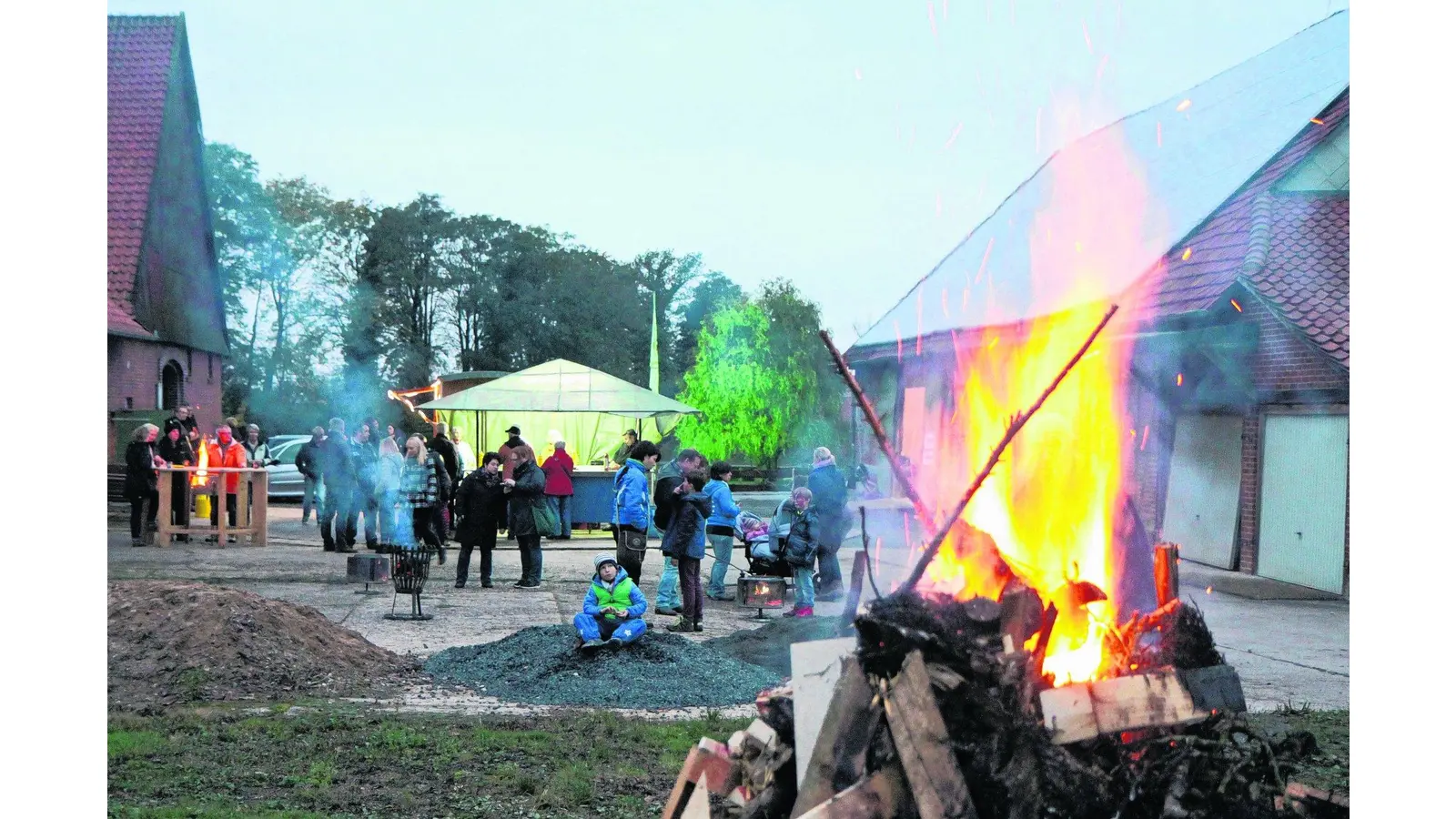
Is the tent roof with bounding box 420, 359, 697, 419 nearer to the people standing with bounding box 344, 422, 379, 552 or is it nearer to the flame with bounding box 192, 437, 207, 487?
the people standing with bounding box 344, 422, 379, 552

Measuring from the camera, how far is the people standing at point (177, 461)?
63.7ft

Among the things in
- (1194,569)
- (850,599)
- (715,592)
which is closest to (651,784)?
(850,599)

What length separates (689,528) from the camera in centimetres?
1222

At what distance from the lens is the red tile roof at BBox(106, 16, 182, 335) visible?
26.8 m

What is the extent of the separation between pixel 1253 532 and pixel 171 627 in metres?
13.5

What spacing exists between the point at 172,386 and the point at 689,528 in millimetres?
22082

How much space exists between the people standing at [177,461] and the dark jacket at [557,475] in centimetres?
570

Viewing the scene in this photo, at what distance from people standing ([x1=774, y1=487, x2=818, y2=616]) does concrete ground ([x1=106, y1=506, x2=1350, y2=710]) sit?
0.36 m

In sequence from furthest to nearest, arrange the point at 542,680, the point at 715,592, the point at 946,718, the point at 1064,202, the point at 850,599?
1. the point at 1064,202
2. the point at 715,592
3. the point at 542,680
4. the point at 850,599
5. the point at 946,718

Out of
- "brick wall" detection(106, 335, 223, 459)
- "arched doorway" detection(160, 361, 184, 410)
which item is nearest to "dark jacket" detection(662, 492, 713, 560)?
"brick wall" detection(106, 335, 223, 459)

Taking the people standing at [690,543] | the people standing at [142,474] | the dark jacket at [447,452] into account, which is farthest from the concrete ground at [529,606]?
the dark jacket at [447,452]

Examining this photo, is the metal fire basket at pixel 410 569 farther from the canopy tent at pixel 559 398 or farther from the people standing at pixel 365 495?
the canopy tent at pixel 559 398
